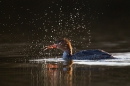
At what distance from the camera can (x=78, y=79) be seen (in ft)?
50.9

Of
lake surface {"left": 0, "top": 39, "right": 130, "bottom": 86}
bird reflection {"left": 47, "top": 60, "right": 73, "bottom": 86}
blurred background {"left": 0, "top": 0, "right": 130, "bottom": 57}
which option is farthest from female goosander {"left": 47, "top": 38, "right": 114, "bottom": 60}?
blurred background {"left": 0, "top": 0, "right": 130, "bottom": 57}

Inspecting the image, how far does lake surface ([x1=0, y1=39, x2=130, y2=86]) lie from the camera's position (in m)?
15.2

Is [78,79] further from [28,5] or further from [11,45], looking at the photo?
[28,5]

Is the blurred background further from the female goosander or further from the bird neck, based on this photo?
the female goosander

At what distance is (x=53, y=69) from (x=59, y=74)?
3.46 ft

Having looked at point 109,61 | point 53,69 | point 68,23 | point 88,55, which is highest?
point 68,23

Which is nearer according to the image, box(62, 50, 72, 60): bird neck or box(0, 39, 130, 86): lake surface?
box(0, 39, 130, 86): lake surface

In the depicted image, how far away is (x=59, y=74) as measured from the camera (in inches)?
647

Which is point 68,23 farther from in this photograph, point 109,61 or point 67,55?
point 109,61

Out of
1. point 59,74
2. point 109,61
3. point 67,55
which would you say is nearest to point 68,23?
point 67,55

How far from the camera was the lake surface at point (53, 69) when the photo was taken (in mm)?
15156

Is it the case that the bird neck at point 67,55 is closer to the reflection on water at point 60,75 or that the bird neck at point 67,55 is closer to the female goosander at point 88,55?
the female goosander at point 88,55

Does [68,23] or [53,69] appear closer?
[53,69]

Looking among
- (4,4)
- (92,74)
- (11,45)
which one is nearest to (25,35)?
(11,45)
